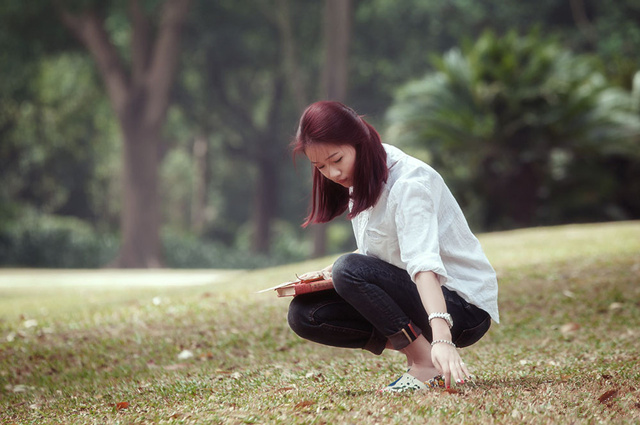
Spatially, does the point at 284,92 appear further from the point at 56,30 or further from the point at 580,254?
the point at 580,254

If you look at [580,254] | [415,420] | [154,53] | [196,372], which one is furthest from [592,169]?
[415,420]

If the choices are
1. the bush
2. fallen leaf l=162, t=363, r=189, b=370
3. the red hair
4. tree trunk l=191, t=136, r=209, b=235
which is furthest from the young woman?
tree trunk l=191, t=136, r=209, b=235

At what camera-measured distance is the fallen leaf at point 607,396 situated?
9.52ft

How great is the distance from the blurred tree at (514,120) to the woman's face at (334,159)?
11.7 m

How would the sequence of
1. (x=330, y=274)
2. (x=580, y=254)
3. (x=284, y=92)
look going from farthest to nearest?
(x=284, y=92), (x=580, y=254), (x=330, y=274)

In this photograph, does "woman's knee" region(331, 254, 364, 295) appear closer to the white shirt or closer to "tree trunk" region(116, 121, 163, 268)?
the white shirt

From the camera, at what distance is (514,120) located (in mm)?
14898

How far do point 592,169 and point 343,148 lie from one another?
1316cm

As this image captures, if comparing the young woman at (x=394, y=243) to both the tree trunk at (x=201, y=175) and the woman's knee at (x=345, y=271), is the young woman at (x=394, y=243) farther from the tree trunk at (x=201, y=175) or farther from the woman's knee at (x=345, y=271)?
the tree trunk at (x=201, y=175)

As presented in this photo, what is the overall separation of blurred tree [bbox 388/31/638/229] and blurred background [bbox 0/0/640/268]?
0.04 m

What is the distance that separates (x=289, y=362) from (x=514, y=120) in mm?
11280

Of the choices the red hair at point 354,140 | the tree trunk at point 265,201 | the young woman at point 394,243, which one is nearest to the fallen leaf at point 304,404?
the young woman at point 394,243

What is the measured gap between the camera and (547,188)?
15516 mm

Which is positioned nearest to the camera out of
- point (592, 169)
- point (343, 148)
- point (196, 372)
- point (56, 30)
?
point (343, 148)
